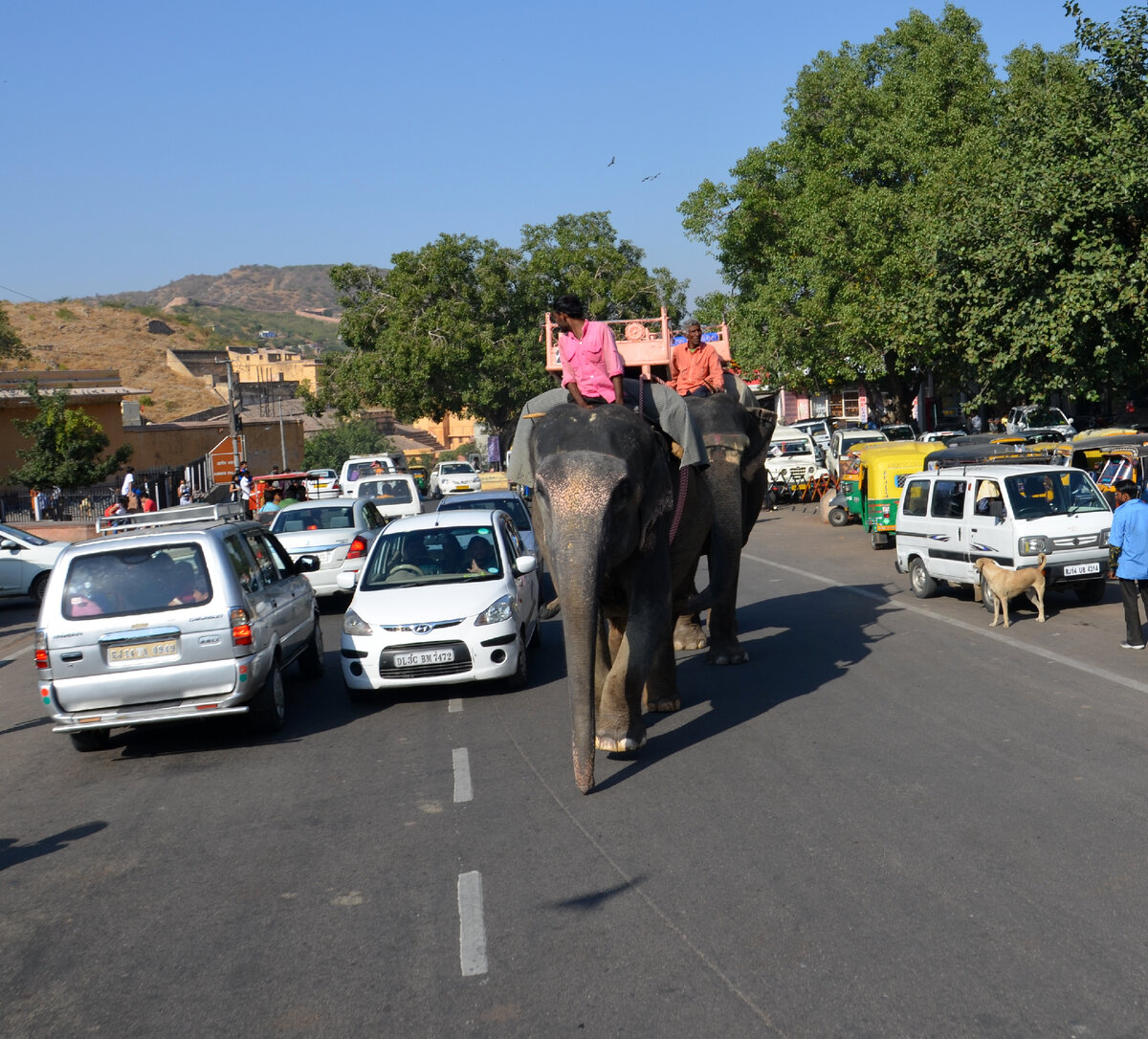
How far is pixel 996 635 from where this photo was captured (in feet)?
43.1

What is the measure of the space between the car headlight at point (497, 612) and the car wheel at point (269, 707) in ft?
5.81

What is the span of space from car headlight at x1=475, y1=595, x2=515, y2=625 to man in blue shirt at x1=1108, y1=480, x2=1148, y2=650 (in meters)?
5.75

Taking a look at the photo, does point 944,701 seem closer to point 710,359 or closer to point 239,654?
point 710,359

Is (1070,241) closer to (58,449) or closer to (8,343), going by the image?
(58,449)

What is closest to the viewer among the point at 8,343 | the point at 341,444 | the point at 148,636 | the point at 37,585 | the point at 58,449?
the point at 148,636

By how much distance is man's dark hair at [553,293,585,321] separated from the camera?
27.8 feet

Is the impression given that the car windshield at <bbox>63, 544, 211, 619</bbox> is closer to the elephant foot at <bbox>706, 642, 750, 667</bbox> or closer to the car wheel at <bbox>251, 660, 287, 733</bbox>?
the car wheel at <bbox>251, 660, 287, 733</bbox>

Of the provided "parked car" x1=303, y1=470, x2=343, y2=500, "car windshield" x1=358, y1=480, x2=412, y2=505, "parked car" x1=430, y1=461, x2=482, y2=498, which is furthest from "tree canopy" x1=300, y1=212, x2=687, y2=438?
"car windshield" x1=358, y1=480, x2=412, y2=505

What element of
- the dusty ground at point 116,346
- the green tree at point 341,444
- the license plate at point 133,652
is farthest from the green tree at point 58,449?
the dusty ground at point 116,346

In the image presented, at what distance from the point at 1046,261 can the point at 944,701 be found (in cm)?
1128

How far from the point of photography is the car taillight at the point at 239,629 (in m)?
9.63

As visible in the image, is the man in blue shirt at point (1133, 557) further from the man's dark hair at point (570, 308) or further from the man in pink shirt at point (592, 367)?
the man's dark hair at point (570, 308)

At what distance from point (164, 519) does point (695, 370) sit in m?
5.45

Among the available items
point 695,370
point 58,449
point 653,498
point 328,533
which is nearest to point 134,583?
point 653,498
